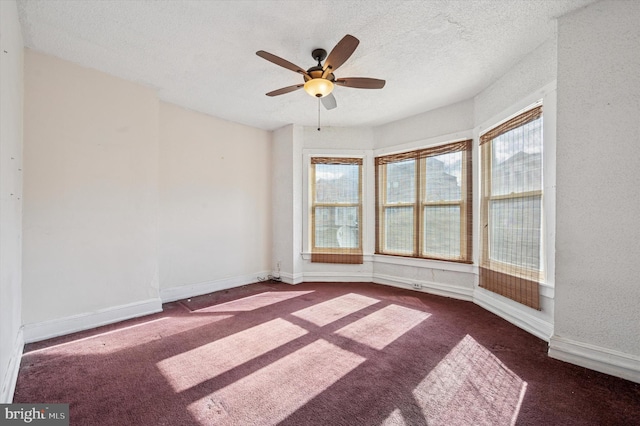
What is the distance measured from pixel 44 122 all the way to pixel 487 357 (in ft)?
14.8

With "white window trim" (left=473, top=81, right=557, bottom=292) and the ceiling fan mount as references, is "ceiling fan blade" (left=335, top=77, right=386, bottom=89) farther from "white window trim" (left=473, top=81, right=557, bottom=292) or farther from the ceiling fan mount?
"white window trim" (left=473, top=81, right=557, bottom=292)

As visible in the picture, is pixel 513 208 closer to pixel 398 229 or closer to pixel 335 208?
pixel 398 229

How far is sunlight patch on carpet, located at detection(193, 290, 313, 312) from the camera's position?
135 inches

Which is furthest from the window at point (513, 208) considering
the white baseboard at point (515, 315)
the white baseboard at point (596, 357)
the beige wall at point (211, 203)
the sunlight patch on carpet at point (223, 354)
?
the beige wall at point (211, 203)

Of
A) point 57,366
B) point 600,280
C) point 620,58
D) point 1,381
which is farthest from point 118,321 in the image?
point 620,58

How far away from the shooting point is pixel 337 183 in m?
4.88

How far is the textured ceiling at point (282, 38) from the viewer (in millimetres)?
2084

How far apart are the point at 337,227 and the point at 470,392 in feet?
10.7

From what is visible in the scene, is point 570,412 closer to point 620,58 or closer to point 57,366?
point 620,58

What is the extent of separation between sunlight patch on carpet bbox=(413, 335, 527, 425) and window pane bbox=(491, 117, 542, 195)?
1728 mm

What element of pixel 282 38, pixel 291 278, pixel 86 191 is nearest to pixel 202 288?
pixel 291 278

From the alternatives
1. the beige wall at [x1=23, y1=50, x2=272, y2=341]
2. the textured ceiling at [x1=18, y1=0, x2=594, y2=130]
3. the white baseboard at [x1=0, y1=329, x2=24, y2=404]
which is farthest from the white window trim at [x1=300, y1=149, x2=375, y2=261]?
the white baseboard at [x1=0, y1=329, x2=24, y2=404]

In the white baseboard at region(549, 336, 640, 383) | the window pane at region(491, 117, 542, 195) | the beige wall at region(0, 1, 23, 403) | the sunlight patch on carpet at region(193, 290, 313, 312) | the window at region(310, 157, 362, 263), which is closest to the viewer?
the beige wall at region(0, 1, 23, 403)

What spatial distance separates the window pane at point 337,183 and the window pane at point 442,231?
1287 mm
